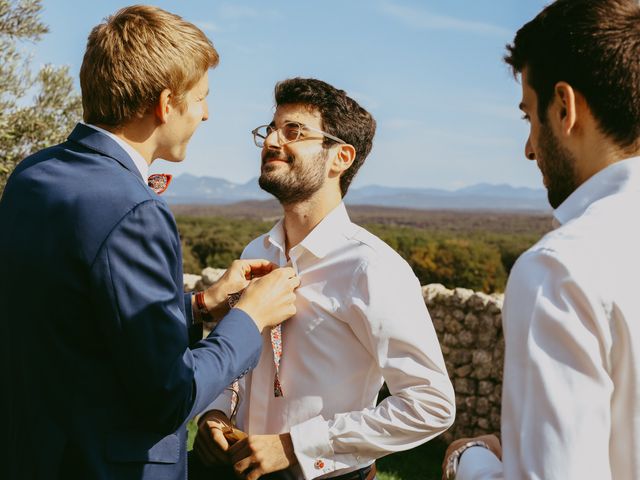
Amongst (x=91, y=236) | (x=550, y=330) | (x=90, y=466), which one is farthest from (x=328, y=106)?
(x=550, y=330)

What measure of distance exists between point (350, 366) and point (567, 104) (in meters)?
1.51

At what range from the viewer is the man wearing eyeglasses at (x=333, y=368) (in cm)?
263

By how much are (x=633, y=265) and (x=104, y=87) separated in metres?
1.55

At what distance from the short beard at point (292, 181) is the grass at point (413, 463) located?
5.63 metres

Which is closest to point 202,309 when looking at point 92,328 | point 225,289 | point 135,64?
point 225,289

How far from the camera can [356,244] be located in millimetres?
2928

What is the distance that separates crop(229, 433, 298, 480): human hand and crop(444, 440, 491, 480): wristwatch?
0.96 metres

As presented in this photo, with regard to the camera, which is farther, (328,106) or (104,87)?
(328,106)

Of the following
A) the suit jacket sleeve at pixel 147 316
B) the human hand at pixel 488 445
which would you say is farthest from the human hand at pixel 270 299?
the human hand at pixel 488 445

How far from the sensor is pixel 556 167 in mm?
1600

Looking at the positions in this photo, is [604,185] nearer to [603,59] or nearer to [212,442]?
[603,59]

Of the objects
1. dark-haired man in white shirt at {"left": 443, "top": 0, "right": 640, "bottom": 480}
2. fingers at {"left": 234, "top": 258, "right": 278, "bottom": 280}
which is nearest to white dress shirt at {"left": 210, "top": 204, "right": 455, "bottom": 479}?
fingers at {"left": 234, "top": 258, "right": 278, "bottom": 280}

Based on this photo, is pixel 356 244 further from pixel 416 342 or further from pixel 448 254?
pixel 448 254

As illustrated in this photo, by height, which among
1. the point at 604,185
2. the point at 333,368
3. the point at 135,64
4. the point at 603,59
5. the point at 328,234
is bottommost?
the point at 333,368
